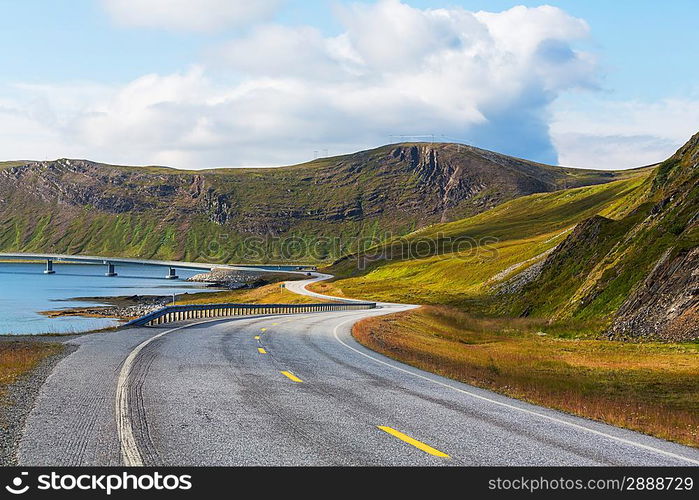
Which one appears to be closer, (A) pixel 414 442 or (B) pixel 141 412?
(A) pixel 414 442

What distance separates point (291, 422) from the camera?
10.1 m

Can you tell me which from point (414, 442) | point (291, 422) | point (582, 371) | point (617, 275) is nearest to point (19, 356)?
point (291, 422)

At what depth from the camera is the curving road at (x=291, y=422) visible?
819 cm

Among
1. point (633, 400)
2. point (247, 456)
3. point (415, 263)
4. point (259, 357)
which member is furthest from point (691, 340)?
point (415, 263)

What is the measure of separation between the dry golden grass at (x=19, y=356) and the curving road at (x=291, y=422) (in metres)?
0.87

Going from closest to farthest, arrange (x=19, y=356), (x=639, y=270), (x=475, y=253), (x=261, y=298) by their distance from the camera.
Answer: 1. (x=19, y=356)
2. (x=639, y=270)
3. (x=261, y=298)
4. (x=475, y=253)

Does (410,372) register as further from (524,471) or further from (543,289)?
(543,289)

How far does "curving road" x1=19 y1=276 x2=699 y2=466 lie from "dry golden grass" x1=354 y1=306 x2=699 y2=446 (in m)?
1.30

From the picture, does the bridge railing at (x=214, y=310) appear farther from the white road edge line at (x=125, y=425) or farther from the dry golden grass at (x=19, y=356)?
the white road edge line at (x=125, y=425)

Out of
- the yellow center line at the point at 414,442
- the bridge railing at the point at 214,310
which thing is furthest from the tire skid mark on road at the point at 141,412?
the bridge railing at the point at 214,310

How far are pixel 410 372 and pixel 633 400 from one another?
20.7 ft

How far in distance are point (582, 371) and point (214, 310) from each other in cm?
3030

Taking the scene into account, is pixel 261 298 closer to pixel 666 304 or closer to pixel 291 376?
pixel 666 304

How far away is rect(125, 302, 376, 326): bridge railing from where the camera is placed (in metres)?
34.0
